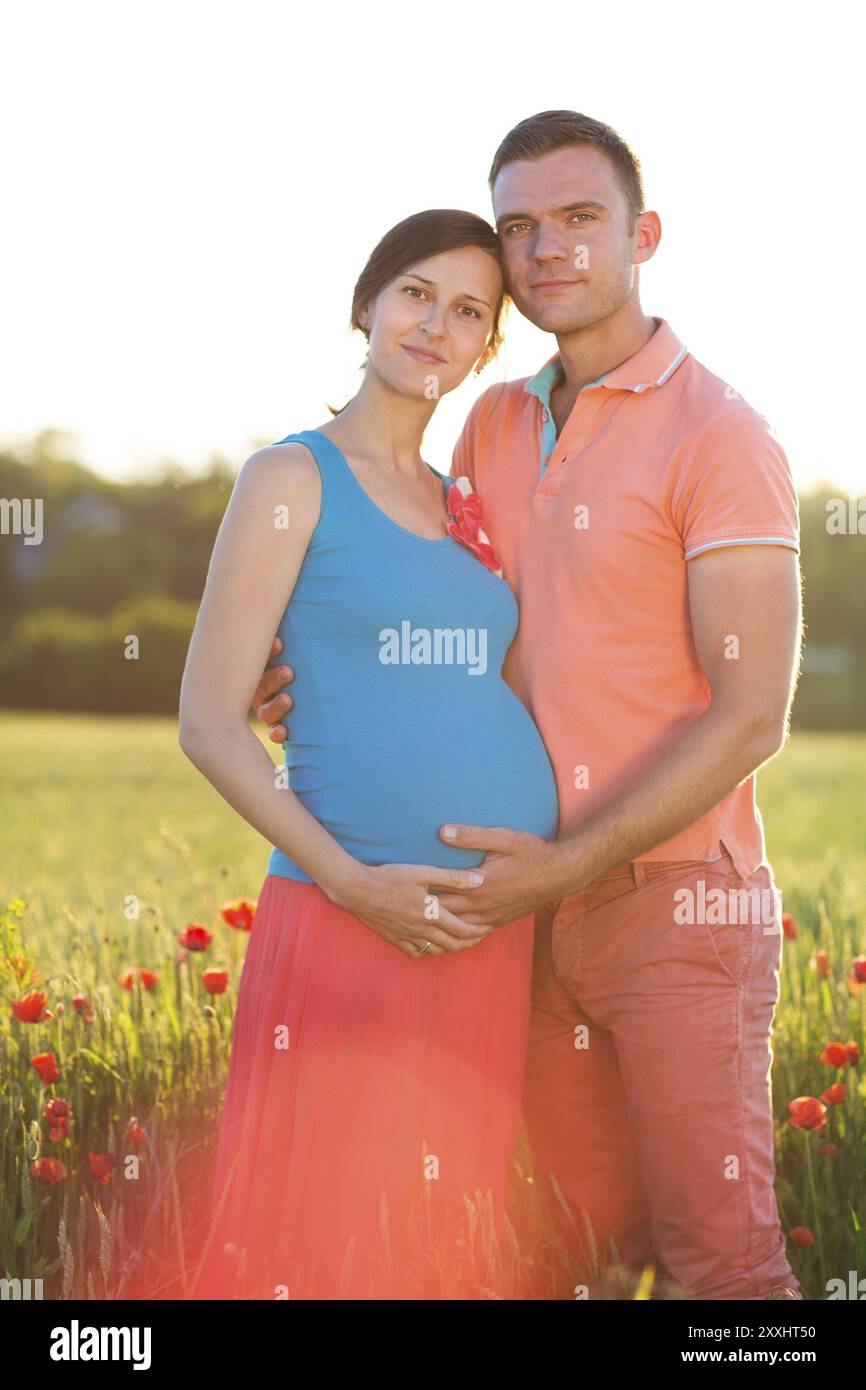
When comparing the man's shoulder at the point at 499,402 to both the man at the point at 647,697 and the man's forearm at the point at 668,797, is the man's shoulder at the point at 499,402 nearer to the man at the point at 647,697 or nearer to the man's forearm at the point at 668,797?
the man at the point at 647,697

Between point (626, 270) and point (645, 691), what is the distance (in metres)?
1.01

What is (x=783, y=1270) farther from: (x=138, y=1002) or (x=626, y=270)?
(x=626, y=270)

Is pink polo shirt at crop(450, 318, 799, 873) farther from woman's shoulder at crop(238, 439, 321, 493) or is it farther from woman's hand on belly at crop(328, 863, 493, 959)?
woman's shoulder at crop(238, 439, 321, 493)

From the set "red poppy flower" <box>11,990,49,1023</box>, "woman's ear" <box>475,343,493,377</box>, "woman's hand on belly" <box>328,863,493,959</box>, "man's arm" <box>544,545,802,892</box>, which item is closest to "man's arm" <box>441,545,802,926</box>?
"man's arm" <box>544,545,802,892</box>

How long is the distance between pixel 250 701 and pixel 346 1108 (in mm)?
830

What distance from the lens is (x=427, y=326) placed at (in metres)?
3.03

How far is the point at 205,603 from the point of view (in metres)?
2.88

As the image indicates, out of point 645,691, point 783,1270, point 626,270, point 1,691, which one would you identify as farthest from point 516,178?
point 1,691

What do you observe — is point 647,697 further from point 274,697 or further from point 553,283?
point 553,283

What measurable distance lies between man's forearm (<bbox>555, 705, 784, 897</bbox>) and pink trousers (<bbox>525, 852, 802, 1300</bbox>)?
16cm

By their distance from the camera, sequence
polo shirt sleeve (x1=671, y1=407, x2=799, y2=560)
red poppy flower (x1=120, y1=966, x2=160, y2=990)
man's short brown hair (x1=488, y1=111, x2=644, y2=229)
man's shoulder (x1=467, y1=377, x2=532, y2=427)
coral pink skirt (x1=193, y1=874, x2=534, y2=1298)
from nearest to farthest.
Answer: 1. coral pink skirt (x1=193, y1=874, x2=534, y2=1298)
2. polo shirt sleeve (x1=671, y1=407, x2=799, y2=560)
3. man's short brown hair (x1=488, y1=111, x2=644, y2=229)
4. man's shoulder (x1=467, y1=377, x2=532, y2=427)
5. red poppy flower (x1=120, y1=966, x2=160, y2=990)

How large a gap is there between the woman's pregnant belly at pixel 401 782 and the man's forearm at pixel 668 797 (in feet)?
0.67

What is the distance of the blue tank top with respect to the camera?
2.85 meters

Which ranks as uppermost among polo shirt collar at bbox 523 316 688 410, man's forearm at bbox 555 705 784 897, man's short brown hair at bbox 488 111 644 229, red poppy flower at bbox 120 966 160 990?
man's short brown hair at bbox 488 111 644 229
